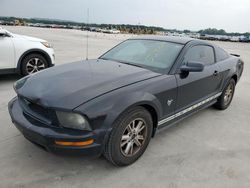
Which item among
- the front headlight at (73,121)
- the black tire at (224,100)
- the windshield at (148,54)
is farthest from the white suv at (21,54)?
the black tire at (224,100)

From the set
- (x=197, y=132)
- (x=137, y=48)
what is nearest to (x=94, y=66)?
(x=137, y=48)

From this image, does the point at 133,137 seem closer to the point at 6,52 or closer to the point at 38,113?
the point at 38,113

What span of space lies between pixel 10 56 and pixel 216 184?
4.97 m

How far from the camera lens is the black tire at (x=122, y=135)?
2.42 m

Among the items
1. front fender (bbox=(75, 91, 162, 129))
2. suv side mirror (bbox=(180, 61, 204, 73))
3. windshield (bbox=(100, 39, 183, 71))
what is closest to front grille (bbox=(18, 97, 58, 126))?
front fender (bbox=(75, 91, 162, 129))

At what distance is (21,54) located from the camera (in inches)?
220

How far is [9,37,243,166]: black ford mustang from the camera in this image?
2.28 m

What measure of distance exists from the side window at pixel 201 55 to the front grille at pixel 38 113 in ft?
6.62

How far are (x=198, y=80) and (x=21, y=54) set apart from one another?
4.17m

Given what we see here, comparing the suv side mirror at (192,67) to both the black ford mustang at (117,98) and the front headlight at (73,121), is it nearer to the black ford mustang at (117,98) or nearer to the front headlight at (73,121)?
the black ford mustang at (117,98)

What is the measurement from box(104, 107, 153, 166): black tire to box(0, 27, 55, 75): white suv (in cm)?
405

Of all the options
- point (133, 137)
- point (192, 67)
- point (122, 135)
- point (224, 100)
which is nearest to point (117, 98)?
point (122, 135)

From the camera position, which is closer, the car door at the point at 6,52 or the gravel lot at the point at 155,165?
the gravel lot at the point at 155,165

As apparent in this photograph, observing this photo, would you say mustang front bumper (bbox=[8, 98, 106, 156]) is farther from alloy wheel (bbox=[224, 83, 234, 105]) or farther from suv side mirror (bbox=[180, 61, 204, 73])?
alloy wheel (bbox=[224, 83, 234, 105])
